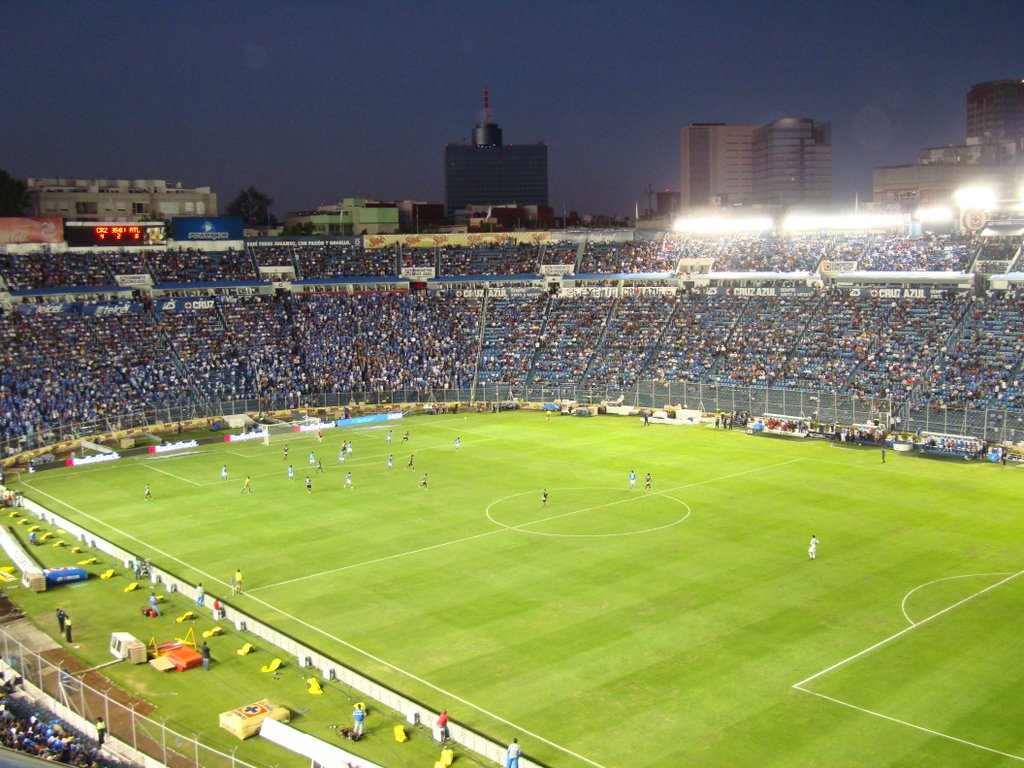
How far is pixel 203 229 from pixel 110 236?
8.37 meters

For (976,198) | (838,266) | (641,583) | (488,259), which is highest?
(976,198)

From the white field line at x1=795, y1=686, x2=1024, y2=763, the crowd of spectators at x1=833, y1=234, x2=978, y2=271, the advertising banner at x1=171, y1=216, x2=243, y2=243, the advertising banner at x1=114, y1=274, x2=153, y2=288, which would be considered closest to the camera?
the white field line at x1=795, y1=686, x2=1024, y2=763

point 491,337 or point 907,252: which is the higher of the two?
point 907,252

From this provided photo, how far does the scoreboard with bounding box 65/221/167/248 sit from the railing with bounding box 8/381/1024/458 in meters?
25.2

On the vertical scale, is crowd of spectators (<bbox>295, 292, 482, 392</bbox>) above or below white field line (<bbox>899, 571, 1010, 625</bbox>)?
above

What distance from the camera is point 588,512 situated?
47719mm

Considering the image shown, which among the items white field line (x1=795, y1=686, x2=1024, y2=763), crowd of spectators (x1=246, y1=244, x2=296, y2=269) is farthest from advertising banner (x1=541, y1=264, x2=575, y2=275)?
white field line (x1=795, y1=686, x2=1024, y2=763)

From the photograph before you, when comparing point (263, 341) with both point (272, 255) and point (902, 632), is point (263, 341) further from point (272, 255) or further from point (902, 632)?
point (902, 632)

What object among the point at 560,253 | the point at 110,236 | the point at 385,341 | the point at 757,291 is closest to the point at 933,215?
the point at 757,291

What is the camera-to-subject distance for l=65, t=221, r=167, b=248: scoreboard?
89.7 m

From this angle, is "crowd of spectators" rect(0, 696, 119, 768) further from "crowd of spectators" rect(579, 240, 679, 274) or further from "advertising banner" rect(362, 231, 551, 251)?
"advertising banner" rect(362, 231, 551, 251)

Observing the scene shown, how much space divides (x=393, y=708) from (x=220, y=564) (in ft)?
53.1

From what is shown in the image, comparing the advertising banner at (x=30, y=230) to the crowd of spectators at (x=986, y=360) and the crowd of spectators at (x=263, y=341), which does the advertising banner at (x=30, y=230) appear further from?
the crowd of spectators at (x=986, y=360)

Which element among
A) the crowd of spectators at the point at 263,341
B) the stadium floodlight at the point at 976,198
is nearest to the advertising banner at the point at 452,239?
the crowd of spectators at the point at 263,341
